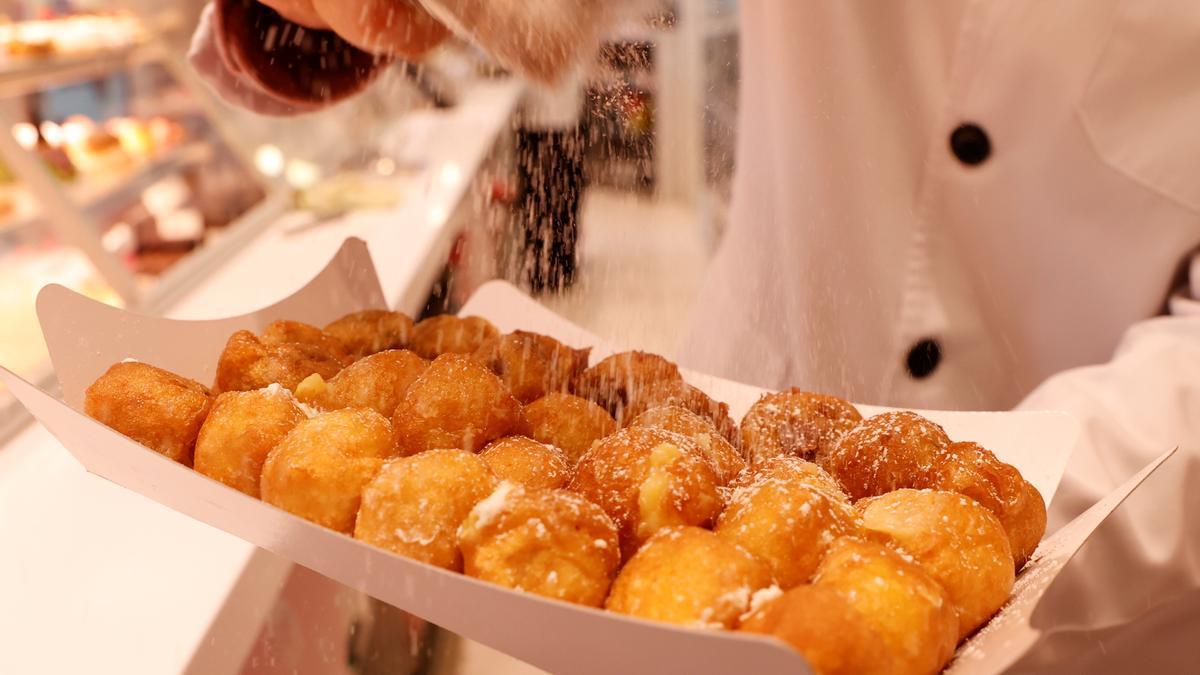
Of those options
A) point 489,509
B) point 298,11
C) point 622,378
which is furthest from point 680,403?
point 298,11

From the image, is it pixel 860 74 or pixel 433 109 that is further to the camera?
pixel 433 109

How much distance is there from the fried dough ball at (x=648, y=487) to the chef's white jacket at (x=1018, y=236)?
0.54 metres

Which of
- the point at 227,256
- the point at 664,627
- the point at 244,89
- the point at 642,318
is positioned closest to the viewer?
the point at 664,627

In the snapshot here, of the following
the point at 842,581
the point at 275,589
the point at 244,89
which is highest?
the point at 244,89

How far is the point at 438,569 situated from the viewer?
548 mm

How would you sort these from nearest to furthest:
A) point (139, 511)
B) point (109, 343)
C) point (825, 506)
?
point (825, 506), point (109, 343), point (139, 511)

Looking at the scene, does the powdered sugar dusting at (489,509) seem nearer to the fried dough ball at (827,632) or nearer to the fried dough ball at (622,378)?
the fried dough ball at (827,632)

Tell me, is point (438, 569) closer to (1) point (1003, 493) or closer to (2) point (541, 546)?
(2) point (541, 546)

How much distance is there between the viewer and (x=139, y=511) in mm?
1130

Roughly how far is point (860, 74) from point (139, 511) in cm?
117

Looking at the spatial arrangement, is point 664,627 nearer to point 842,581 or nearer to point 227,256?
point 842,581

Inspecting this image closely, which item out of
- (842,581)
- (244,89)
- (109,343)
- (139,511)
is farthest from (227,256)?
(842,581)

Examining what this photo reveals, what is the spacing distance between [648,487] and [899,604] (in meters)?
0.18

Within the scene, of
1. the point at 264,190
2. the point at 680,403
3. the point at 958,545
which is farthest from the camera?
the point at 264,190
